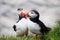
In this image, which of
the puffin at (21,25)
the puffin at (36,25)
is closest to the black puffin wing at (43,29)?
the puffin at (36,25)

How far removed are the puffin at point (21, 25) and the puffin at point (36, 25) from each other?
54mm

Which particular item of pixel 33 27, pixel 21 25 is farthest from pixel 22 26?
pixel 33 27

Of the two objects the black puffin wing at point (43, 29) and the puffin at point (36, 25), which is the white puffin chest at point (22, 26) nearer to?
the puffin at point (36, 25)

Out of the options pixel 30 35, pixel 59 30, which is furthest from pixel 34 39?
pixel 59 30

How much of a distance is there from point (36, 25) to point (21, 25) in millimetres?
161

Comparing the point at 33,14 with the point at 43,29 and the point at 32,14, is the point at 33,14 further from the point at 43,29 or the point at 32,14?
the point at 43,29

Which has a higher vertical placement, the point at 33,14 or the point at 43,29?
the point at 33,14

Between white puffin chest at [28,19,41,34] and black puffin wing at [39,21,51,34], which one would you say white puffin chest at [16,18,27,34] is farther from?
black puffin wing at [39,21,51,34]

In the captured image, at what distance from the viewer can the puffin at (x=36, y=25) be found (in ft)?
8.64

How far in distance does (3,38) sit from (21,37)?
0.69 ft

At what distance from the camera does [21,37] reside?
2.66 m

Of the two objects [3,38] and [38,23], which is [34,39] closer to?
[38,23]

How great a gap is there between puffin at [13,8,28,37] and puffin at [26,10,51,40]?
5 cm

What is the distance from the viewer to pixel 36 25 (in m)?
2.64
